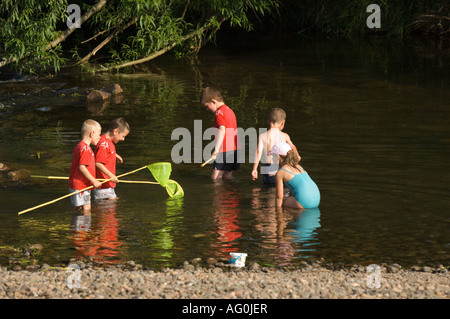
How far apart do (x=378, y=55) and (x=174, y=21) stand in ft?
24.6

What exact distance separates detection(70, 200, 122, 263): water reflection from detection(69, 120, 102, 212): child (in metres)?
0.22

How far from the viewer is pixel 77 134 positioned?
13.5 metres

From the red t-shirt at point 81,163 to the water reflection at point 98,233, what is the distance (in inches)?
15.2

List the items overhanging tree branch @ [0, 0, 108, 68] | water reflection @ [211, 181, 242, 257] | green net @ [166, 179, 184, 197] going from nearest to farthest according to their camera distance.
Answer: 1. water reflection @ [211, 181, 242, 257]
2. green net @ [166, 179, 184, 197]
3. overhanging tree branch @ [0, 0, 108, 68]

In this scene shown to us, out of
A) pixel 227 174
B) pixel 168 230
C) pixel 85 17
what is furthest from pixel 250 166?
pixel 85 17

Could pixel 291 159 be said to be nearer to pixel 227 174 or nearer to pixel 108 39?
pixel 227 174

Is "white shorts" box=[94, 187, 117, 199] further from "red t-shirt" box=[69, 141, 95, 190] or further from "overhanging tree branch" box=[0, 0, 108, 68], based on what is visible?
"overhanging tree branch" box=[0, 0, 108, 68]

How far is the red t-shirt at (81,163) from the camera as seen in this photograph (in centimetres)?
855

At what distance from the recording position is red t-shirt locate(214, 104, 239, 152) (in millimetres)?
10039

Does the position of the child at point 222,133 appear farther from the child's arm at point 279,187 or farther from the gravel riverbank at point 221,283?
the gravel riverbank at point 221,283

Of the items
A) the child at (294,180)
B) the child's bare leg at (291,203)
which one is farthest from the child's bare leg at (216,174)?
the child at (294,180)

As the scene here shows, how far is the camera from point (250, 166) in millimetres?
11219

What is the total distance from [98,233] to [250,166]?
11.5 ft

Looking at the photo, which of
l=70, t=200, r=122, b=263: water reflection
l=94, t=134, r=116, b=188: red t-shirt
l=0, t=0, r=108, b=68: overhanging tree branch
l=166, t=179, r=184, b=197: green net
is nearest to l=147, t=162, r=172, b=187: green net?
l=166, t=179, r=184, b=197: green net
